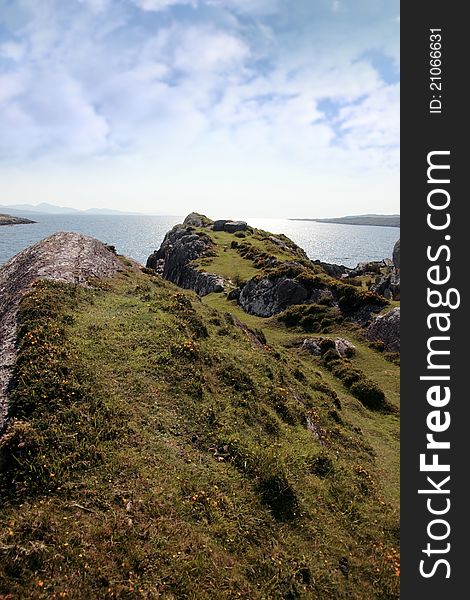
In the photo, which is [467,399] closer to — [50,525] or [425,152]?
[425,152]

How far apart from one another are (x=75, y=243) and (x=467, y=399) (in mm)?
35348

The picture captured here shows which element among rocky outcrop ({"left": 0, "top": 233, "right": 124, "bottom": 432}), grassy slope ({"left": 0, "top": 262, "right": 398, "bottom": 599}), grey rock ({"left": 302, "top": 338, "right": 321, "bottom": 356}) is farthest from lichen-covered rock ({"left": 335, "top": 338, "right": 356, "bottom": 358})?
rocky outcrop ({"left": 0, "top": 233, "right": 124, "bottom": 432})

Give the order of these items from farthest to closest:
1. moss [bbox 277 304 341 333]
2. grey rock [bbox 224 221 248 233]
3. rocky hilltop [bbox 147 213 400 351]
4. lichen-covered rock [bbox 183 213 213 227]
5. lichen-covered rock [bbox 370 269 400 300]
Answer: lichen-covered rock [bbox 183 213 213 227] < grey rock [bbox 224 221 248 233] < lichen-covered rock [bbox 370 269 400 300] < rocky hilltop [bbox 147 213 400 351] < moss [bbox 277 304 341 333]

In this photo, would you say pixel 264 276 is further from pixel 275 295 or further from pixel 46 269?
pixel 46 269

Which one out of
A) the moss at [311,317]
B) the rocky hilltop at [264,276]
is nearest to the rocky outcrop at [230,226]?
the rocky hilltop at [264,276]

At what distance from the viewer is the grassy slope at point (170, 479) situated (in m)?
8.63

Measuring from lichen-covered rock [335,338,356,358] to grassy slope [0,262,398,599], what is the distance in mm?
18694

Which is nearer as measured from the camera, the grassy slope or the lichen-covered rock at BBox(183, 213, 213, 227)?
the grassy slope

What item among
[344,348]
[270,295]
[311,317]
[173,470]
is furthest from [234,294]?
[173,470]

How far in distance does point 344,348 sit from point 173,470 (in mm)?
30636

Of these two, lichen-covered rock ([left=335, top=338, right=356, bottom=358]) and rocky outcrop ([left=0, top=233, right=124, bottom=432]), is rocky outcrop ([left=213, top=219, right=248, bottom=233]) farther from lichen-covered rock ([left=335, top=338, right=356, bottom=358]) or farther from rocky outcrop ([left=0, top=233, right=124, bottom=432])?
lichen-covered rock ([left=335, top=338, right=356, bottom=358])

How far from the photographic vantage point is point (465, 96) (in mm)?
9508

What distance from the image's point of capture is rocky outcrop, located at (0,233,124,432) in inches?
662

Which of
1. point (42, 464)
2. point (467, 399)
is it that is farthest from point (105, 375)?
point (467, 399)
